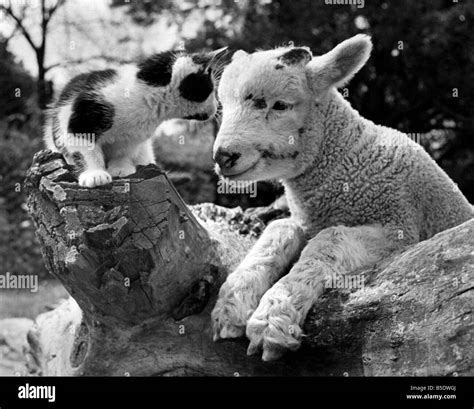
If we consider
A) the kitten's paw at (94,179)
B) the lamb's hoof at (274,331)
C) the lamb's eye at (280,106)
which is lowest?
the lamb's hoof at (274,331)

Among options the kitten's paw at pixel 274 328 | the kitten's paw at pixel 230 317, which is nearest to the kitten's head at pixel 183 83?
the kitten's paw at pixel 230 317

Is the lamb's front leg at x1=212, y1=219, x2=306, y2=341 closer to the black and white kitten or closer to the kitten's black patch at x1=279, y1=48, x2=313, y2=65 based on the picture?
the kitten's black patch at x1=279, y1=48, x2=313, y2=65

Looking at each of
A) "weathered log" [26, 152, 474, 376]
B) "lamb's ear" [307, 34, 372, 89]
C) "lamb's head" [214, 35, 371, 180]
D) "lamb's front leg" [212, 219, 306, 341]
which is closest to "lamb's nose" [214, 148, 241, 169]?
"lamb's head" [214, 35, 371, 180]

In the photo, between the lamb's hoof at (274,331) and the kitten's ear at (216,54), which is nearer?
the lamb's hoof at (274,331)

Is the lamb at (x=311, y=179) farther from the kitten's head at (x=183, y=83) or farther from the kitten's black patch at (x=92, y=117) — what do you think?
the kitten's black patch at (x=92, y=117)

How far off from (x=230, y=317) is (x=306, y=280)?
33 centimetres

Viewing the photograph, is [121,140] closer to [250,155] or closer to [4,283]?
[250,155]

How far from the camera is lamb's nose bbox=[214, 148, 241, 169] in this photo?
279 cm

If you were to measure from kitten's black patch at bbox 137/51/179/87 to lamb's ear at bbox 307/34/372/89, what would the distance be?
0.82m

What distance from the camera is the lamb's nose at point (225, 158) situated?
279cm

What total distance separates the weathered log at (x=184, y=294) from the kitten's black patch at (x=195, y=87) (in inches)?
29.6

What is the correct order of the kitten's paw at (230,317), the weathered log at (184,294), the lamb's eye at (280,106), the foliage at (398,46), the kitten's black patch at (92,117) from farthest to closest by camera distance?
the foliage at (398,46) < the kitten's black patch at (92,117) < the lamb's eye at (280,106) < the kitten's paw at (230,317) < the weathered log at (184,294)

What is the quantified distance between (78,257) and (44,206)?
280 millimetres
